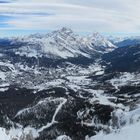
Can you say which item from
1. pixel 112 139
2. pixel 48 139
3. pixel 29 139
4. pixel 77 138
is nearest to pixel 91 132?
pixel 77 138

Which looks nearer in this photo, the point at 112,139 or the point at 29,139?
the point at 112,139

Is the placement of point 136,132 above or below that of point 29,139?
above

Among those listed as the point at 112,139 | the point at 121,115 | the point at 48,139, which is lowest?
the point at 48,139

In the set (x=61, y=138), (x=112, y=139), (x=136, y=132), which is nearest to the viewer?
(x=136, y=132)

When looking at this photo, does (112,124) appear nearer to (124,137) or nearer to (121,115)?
(121,115)

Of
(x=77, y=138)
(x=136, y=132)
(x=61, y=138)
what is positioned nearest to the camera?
(x=136, y=132)

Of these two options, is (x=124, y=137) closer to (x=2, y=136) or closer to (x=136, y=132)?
(x=136, y=132)

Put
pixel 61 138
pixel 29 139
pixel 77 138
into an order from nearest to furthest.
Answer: pixel 29 139 < pixel 61 138 < pixel 77 138

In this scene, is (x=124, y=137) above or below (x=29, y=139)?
above

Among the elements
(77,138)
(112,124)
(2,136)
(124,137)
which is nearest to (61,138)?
(77,138)
